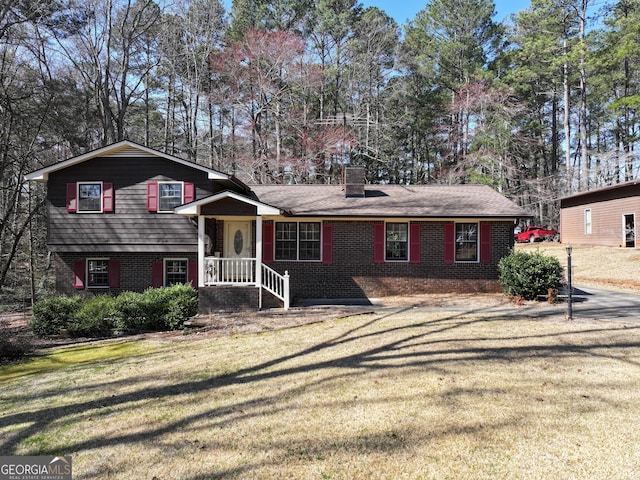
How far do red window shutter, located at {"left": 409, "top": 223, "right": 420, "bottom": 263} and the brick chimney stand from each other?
8.81 feet

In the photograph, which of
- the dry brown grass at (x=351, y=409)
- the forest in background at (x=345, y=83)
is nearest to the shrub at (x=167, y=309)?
the dry brown grass at (x=351, y=409)

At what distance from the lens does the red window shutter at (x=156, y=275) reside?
13062 mm

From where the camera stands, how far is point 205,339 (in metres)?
8.14

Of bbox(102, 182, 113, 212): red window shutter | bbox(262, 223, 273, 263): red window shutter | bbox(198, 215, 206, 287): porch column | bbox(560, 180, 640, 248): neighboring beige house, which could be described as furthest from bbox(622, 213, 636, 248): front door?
bbox(102, 182, 113, 212): red window shutter

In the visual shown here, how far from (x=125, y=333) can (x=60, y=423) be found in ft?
18.0

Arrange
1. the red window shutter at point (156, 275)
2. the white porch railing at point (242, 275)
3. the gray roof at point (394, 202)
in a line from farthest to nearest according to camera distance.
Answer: the red window shutter at point (156, 275), the gray roof at point (394, 202), the white porch railing at point (242, 275)

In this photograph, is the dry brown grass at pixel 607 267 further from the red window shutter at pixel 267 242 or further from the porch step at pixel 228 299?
the porch step at pixel 228 299

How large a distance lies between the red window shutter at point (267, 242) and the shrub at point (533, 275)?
25.3 feet

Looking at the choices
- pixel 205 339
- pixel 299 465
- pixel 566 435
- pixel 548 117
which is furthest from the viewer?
pixel 548 117

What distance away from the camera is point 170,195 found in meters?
13.0

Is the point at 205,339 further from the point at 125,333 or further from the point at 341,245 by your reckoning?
the point at 341,245

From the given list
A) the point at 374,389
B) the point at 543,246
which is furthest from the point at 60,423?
the point at 543,246

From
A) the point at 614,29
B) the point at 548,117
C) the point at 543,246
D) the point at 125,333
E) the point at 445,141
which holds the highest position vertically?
the point at 614,29

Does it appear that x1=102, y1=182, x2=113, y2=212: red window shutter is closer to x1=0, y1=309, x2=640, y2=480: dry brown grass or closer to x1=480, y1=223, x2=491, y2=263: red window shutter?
x1=0, y1=309, x2=640, y2=480: dry brown grass
